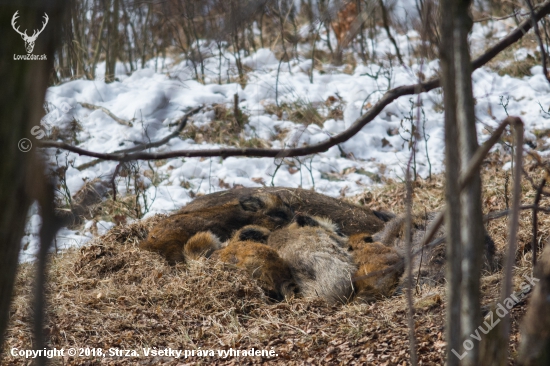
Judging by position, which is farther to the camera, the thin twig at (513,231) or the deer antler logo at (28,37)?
the deer antler logo at (28,37)

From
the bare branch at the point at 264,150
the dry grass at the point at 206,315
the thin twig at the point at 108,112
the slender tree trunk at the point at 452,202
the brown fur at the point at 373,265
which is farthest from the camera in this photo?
the thin twig at the point at 108,112

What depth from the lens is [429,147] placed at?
→ 9555 mm

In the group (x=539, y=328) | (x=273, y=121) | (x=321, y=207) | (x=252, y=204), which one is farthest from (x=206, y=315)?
(x=273, y=121)

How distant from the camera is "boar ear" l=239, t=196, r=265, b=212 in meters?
6.53

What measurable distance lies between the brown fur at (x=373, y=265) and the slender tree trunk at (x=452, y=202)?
8.94 ft

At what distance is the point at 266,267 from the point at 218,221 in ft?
4.07

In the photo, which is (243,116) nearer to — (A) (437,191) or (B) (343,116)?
(B) (343,116)

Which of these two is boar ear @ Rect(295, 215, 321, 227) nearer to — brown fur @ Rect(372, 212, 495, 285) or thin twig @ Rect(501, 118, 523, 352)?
brown fur @ Rect(372, 212, 495, 285)

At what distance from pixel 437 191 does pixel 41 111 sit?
20.7 ft

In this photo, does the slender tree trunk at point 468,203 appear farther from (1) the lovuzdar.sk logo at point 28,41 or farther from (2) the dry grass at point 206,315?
(2) the dry grass at point 206,315

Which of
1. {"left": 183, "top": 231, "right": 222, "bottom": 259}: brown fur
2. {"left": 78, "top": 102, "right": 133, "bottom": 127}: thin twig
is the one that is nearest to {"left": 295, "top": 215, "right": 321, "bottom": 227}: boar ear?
{"left": 183, "top": 231, "right": 222, "bottom": 259}: brown fur

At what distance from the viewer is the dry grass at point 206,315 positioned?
386 cm

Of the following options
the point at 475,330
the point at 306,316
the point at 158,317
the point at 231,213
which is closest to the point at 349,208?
the point at 231,213

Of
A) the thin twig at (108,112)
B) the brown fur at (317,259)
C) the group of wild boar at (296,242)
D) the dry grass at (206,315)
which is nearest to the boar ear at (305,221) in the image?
the group of wild boar at (296,242)
